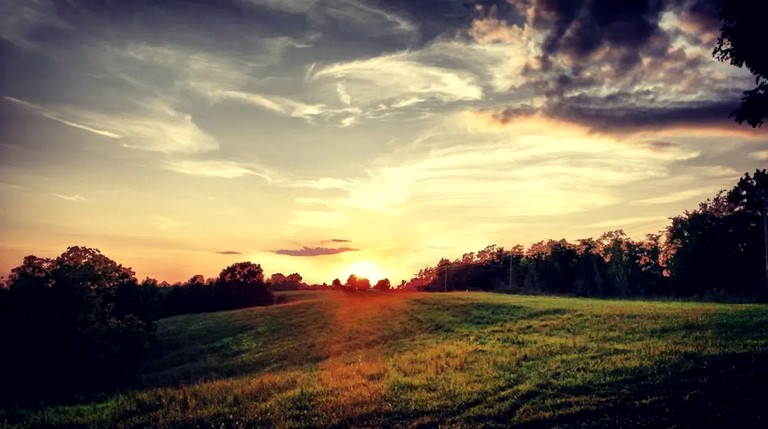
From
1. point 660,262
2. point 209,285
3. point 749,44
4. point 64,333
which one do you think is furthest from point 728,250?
point 209,285

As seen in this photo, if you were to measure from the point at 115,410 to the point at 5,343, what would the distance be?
1116 inches

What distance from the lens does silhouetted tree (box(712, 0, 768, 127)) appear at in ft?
52.6

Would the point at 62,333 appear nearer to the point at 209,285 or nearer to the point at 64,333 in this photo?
the point at 64,333

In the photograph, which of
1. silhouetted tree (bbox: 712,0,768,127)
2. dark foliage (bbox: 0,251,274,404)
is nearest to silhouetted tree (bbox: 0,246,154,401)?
dark foliage (bbox: 0,251,274,404)

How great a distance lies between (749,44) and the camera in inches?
654

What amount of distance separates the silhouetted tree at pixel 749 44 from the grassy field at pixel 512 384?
809cm

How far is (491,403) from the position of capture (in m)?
16.1

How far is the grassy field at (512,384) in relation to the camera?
14.0 metres

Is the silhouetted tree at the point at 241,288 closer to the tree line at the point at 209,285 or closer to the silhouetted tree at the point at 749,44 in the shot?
the tree line at the point at 209,285

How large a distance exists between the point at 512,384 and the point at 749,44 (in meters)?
13.7

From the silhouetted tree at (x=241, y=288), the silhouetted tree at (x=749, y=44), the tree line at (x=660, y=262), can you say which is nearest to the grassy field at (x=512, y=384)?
the silhouetted tree at (x=749, y=44)

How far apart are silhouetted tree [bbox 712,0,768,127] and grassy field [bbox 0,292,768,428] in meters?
8.09

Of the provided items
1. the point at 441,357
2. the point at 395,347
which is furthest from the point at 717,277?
the point at 441,357

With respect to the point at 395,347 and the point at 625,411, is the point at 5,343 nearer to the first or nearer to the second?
the point at 395,347
